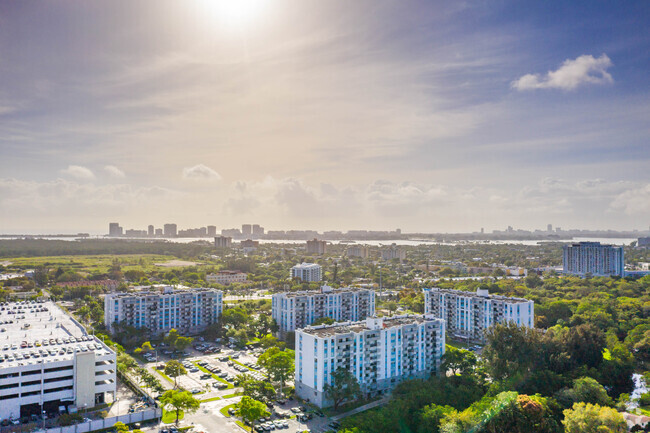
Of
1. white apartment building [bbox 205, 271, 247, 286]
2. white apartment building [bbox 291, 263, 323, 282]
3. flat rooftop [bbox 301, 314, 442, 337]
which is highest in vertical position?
flat rooftop [bbox 301, 314, 442, 337]

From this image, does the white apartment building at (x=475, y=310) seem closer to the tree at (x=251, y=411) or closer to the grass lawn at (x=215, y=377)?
the grass lawn at (x=215, y=377)

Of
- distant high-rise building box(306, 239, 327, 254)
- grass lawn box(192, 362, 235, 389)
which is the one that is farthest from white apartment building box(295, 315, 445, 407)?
distant high-rise building box(306, 239, 327, 254)

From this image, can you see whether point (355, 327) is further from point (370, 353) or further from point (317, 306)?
point (317, 306)

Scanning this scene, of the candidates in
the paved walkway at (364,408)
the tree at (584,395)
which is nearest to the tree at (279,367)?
the paved walkway at (364,408)

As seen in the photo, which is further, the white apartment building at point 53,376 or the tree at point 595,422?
the white apartment building at point 53,376

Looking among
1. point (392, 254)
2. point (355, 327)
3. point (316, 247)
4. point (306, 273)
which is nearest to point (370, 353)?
point (355, 327)

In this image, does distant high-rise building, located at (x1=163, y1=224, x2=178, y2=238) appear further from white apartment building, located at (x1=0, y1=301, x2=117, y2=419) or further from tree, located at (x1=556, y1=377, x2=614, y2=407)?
tree, located at (x1=556, y1=377, x2=614, y2=407)
